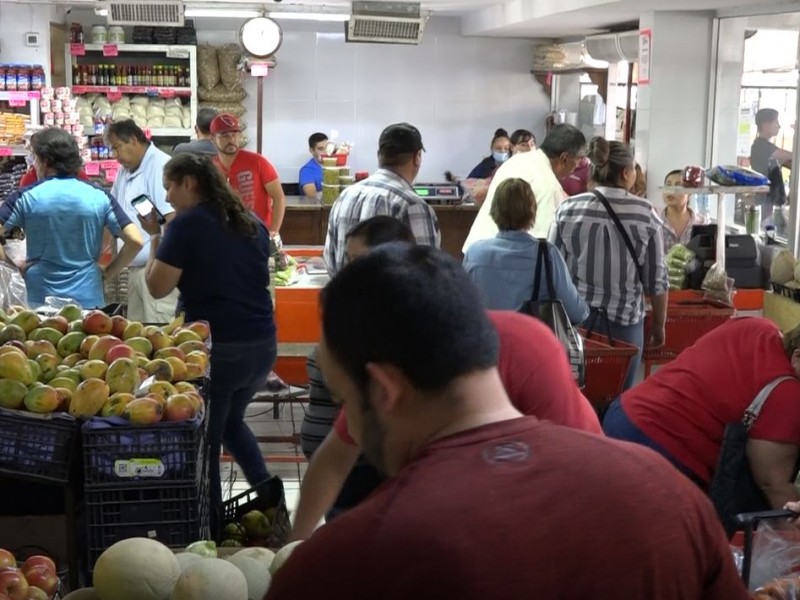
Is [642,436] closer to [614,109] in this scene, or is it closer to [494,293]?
[494,293]

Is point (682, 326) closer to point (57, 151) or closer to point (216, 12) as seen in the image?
point (57, 151)

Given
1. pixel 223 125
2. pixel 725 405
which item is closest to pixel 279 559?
pixel 725 405

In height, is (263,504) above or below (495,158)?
below

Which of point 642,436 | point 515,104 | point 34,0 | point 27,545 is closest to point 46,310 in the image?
point 27,545

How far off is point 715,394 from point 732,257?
13.2 ft

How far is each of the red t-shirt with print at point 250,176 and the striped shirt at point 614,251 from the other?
2.55 meters

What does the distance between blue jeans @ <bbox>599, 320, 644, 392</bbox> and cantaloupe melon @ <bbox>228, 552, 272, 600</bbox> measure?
10.3ft

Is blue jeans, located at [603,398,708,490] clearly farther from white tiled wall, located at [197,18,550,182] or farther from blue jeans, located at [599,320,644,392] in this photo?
white tiled wall, located at [197,18,550,182]

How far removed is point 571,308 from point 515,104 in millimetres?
8685

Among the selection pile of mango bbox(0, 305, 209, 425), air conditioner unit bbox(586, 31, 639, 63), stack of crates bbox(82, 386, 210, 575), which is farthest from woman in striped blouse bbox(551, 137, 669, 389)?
air conditioner unit bbox(586, 31, 639, 63)

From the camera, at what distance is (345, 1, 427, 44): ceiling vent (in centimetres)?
959

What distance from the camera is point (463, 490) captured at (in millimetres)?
1268

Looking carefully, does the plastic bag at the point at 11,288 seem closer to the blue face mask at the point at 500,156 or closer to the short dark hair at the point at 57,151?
the short dark hair at the point at 57,151

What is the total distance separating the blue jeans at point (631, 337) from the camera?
5.29 meters
